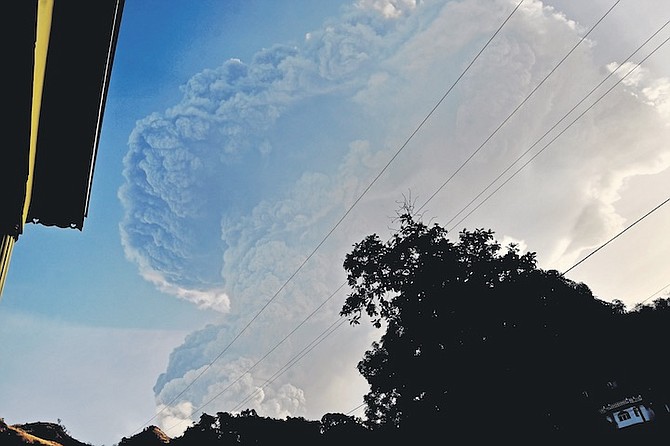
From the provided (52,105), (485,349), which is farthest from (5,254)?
(485,349)

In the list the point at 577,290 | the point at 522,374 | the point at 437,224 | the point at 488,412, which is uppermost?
the point at 437,224

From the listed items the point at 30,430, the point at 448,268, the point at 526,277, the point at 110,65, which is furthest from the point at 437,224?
the point at 30,430

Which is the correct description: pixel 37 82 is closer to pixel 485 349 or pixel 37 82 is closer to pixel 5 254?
pixel 5 254

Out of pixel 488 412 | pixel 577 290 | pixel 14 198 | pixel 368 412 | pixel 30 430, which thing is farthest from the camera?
pixel 30 430

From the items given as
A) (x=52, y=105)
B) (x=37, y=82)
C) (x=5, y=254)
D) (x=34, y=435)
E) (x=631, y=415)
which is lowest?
(x=631, y=415)

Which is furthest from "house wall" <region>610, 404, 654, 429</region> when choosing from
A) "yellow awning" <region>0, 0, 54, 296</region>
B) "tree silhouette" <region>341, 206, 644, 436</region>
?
"yellow awning" <region>0, 0, 54, 296</region>

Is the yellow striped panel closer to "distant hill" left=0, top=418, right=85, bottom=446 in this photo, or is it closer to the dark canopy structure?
the dark canopy structure

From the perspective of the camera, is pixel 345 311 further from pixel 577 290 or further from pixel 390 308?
pixel 577 290

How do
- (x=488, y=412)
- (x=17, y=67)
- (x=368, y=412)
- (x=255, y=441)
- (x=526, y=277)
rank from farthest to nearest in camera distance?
1. (x=255, y=441)
2. (x=368, y=412)
3. (x=526, y=277)
4. (x=488, y=412)
5. (x=17, y=67)
